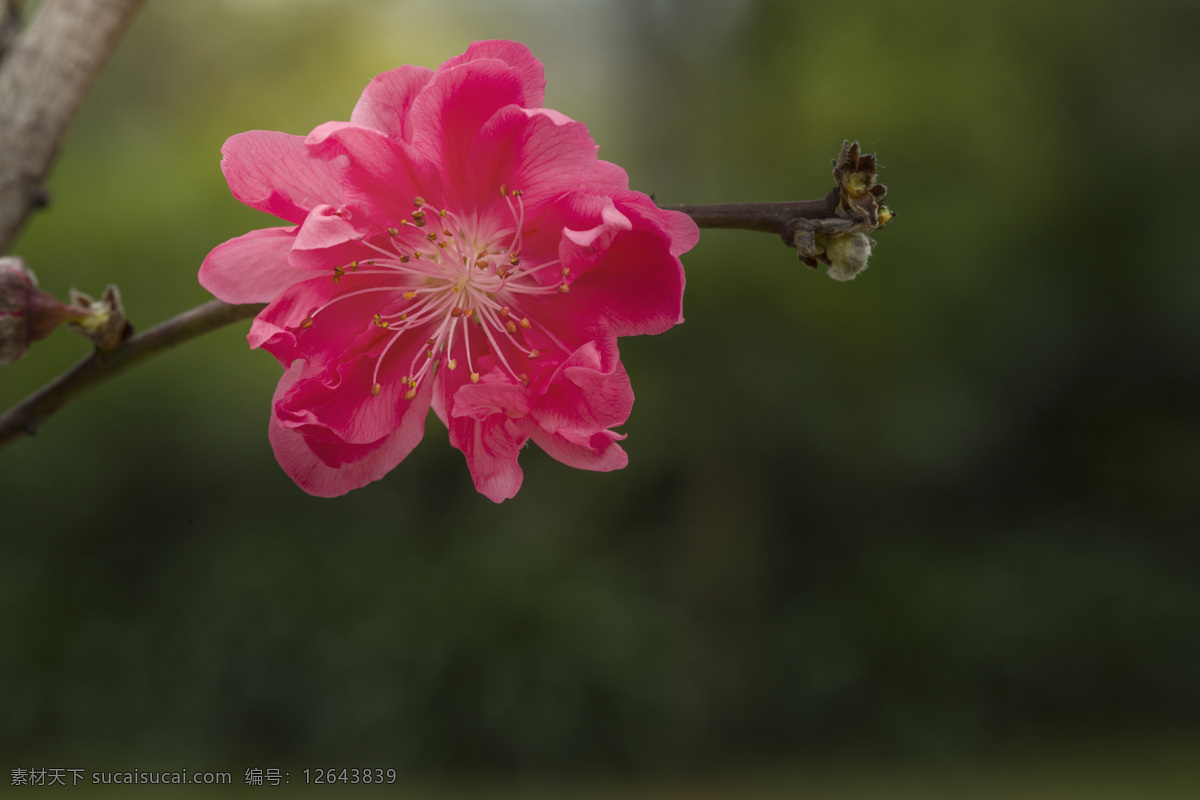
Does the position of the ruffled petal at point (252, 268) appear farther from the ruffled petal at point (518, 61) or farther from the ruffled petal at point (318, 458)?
the ruffled petal at point (518, 61)

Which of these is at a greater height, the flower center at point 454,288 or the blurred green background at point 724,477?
the blurred green background at point 724,477

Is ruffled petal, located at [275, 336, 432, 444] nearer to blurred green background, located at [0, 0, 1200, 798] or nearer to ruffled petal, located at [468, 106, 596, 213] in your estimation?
ruffled petal, located at [468, 106, 596, 213]

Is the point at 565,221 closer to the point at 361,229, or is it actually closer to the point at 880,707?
the point at 361,229

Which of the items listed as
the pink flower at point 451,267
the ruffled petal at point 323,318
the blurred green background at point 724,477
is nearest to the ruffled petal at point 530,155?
the pink flower at point 451,267

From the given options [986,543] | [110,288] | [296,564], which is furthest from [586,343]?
[986,543]

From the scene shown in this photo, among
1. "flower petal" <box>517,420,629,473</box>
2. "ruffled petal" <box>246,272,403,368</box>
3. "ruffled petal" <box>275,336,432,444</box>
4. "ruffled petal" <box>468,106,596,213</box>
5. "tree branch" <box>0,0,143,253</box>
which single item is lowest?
"flower petal" <box>517,420,629,473</box>

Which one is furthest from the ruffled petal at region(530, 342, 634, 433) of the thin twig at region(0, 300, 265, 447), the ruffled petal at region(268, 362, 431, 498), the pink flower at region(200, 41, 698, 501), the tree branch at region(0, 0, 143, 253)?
the tree branch at region(0, 0, 143, 253)
